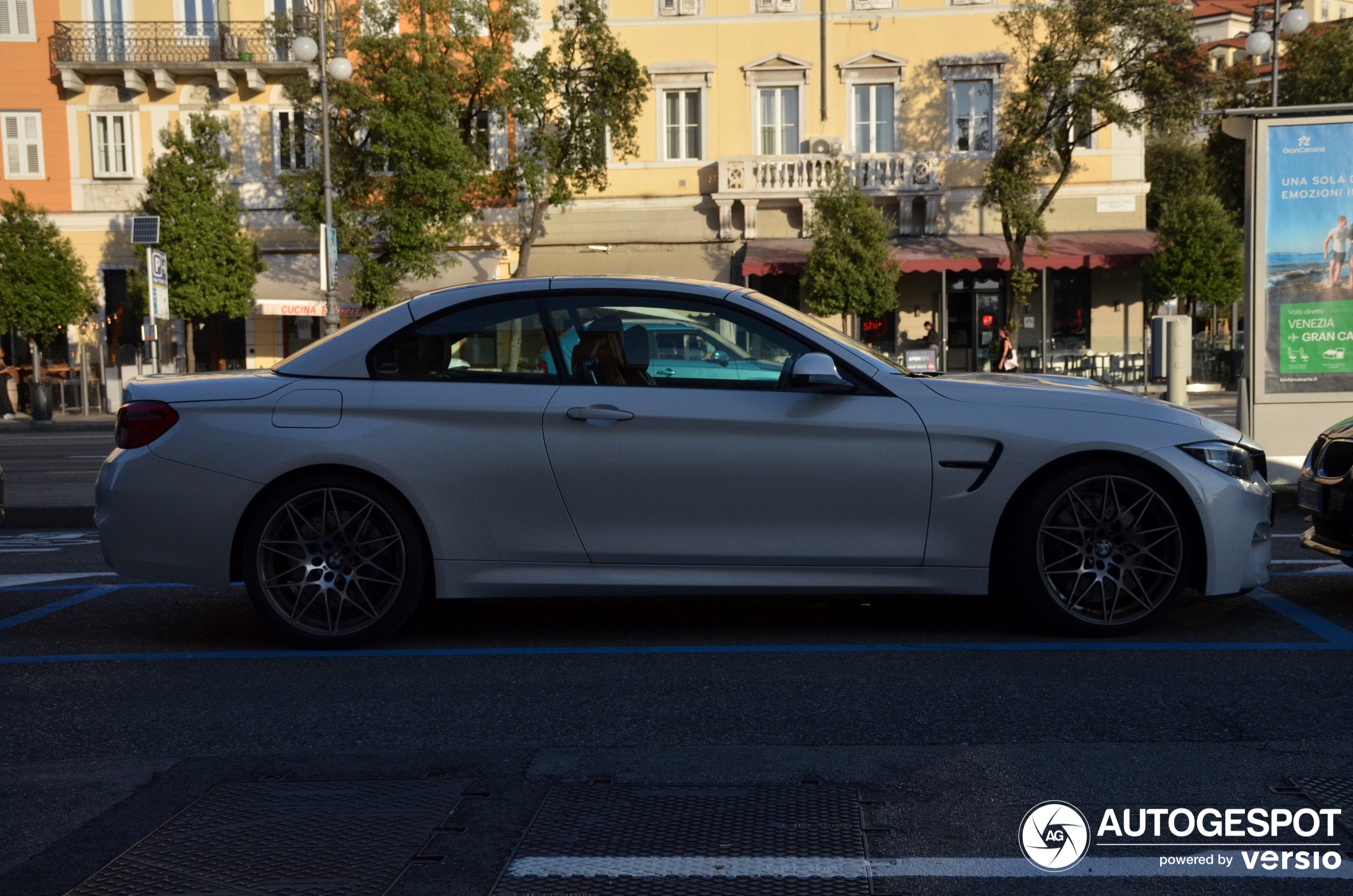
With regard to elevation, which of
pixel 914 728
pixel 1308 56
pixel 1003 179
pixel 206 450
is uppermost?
pixel 1308 56

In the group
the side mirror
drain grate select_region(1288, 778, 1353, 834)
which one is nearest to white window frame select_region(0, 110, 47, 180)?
the side mirror

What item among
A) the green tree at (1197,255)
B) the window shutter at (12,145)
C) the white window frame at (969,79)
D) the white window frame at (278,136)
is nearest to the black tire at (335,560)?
the green tree at (1197,255)

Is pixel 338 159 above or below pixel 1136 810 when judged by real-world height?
above

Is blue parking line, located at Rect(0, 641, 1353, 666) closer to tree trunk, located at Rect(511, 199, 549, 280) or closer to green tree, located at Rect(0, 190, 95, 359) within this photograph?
tree trunk, located at Rect(511, 199, 549, 280)

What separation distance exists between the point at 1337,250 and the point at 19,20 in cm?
3237

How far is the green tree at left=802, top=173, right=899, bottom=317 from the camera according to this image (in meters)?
28.3

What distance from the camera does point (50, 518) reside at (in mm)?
10258

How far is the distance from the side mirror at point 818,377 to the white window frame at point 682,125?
1091 inches

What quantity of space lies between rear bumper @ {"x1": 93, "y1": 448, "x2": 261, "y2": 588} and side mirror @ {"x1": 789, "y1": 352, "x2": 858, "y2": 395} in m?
2.29

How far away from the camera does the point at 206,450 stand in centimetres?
544

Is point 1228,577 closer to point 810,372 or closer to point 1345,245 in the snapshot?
point 810,372

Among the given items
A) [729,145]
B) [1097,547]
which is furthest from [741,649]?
[729,145]

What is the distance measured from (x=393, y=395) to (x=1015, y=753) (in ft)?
9.60

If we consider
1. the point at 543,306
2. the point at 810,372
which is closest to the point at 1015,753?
the point at 810,372
